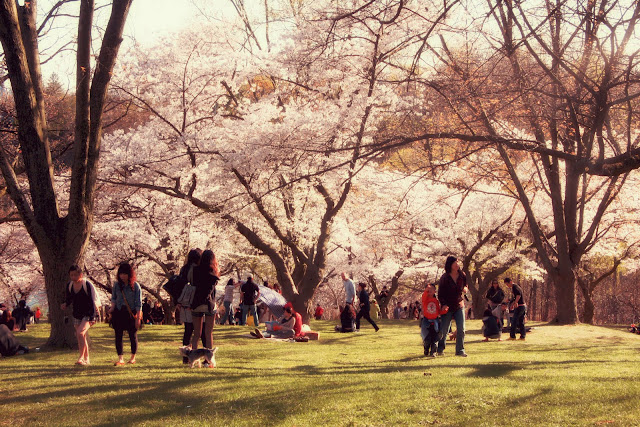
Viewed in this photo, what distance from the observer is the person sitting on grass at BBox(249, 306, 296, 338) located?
1702 cm

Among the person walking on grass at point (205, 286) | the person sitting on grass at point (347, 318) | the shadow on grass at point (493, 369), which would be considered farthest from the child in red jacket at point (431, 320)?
the person sitting on grass at point (347, 318)

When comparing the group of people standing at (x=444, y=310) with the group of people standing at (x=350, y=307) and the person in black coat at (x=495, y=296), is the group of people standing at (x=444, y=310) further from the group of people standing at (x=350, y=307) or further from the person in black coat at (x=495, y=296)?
the group of people standing at (x=350, y=307)

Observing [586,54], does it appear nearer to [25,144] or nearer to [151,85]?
[25,144]

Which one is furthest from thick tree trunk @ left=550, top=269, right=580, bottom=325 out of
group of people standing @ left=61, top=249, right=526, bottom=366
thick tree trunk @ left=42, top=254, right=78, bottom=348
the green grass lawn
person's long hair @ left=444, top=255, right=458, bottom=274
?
thick tree trunk @ left=42, top=254, right=78, bottom=348

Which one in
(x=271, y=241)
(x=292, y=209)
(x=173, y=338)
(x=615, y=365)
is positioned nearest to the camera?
(x=615, y=365)

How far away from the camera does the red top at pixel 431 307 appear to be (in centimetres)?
1181

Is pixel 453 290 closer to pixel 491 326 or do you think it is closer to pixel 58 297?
pixel 491 326

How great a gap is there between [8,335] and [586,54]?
39.5 ft

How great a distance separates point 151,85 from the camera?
79.2 feet

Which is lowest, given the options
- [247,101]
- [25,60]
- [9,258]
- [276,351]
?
[276,351]

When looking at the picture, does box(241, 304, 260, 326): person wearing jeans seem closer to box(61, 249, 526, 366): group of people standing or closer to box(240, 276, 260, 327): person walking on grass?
box(240, 276, 260, 327): person walking on grass

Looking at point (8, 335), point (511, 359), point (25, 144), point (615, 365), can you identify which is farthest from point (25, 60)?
point (615, 365)

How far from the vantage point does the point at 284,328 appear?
17.1m

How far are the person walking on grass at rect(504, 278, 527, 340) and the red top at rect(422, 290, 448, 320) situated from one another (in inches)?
181
